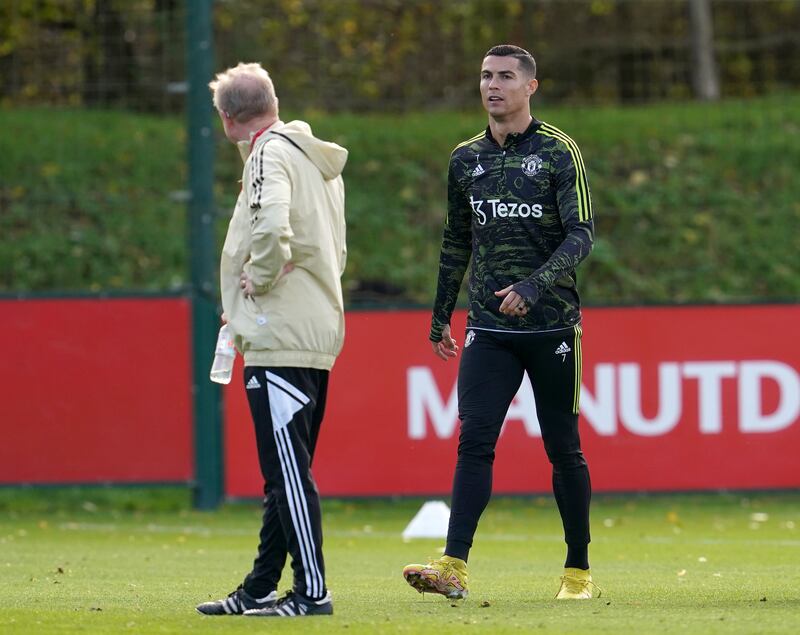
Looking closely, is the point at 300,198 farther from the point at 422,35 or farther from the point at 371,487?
the point at 422,35

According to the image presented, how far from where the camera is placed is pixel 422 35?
1511cm

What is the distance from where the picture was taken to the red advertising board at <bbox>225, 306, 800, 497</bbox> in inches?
444

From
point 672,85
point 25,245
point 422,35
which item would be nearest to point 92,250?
point 25,245

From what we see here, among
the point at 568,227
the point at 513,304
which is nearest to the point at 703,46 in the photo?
the point at 568,227

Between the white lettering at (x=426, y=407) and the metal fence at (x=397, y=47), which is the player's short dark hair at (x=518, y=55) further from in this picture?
the metal fence at (x=397, y=47)

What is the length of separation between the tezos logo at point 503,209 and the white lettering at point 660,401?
5.35 meters

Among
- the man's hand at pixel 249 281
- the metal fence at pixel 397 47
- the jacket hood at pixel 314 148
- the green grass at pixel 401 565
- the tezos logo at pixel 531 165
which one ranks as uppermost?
the metal fence at pixel 397 47

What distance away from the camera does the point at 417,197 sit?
15.3 metres

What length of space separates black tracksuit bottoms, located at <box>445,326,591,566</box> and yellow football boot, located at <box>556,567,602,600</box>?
0.32 feet

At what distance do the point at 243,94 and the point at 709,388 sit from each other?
658cm

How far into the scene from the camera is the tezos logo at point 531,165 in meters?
6.08

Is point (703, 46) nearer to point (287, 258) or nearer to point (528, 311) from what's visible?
point (528, 311)

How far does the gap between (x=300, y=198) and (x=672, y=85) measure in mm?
11392

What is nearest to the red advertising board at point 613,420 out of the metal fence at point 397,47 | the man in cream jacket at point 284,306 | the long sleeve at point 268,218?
the metal fence at point 397,47
